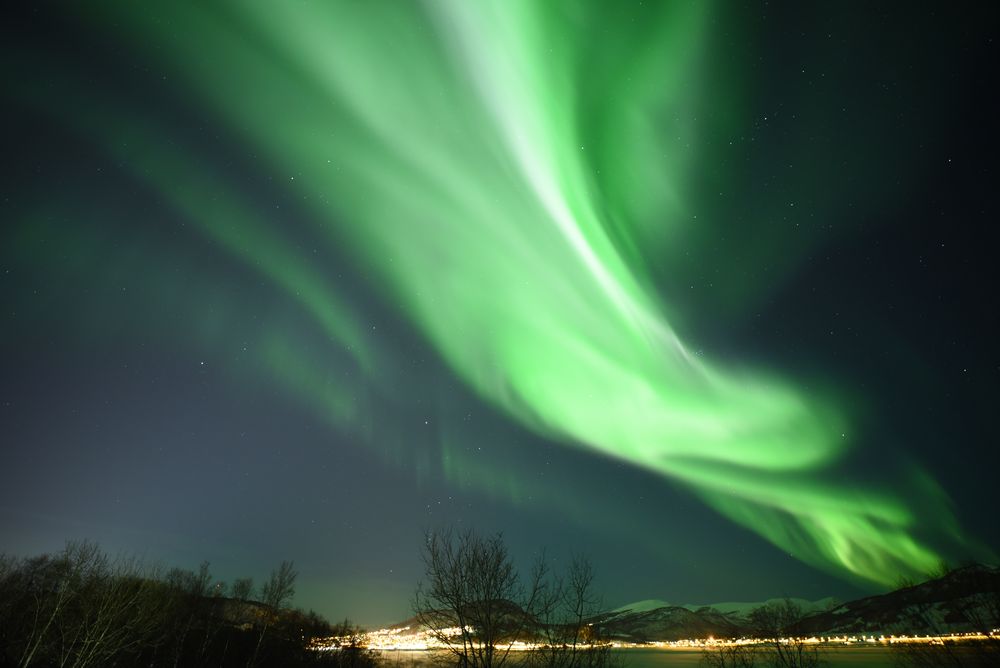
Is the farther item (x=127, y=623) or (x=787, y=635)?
(x=787, y=635)

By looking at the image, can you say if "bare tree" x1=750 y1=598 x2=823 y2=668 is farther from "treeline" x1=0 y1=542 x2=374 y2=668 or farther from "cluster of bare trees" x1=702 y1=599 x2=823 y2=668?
"treeline" x1=0 y1=542 x2=374 y2=668

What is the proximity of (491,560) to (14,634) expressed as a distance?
164 ft

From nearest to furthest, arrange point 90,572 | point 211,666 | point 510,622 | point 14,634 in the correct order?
1. point 510,622
2. point 90,572
3. point 14,634
4. point 211,666

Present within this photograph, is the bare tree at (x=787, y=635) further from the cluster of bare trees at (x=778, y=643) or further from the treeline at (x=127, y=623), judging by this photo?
the treeline at (x=127, y=623)

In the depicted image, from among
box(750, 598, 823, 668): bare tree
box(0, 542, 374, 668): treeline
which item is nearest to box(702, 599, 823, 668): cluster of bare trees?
box(750, 598, 823, 668): bare tree

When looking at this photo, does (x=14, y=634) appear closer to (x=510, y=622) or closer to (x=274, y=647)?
(x=274, y=647)

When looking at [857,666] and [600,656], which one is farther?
[857,666]

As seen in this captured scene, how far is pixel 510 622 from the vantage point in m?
18.9

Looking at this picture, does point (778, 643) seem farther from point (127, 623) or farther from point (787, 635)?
point (127, 623)

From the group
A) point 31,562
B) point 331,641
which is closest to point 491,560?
point 31,562

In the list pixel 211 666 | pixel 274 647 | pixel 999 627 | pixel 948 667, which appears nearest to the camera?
pixel 999 627

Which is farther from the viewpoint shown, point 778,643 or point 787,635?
point 787,635

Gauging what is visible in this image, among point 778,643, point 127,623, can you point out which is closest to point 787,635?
point 778,643

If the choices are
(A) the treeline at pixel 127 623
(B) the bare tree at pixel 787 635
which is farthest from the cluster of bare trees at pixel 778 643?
(A) the treeline at pixel 127 623
